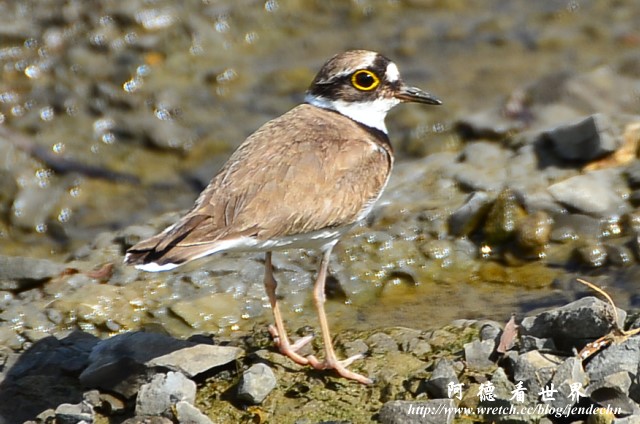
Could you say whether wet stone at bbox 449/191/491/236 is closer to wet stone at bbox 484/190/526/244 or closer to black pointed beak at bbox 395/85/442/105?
wet stone at bbox 484/190/526/244

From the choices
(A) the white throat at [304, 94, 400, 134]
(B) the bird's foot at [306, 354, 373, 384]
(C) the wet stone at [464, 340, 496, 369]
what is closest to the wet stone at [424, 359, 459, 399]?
(C) the wet stone at [464, 340, 496, 369]

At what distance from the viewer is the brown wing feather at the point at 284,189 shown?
5.38 metres

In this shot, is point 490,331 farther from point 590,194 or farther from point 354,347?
point 590,194

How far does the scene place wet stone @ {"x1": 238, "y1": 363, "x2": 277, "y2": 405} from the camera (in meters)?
5.39

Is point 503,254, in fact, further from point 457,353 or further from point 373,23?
point 373,23

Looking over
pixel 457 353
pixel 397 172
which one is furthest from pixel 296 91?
pixel 457 353

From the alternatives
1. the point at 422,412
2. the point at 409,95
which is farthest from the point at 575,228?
the point at 422,412

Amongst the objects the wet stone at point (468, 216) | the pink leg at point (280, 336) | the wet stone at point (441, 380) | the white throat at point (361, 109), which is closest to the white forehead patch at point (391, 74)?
the white throat at point (361, 109)

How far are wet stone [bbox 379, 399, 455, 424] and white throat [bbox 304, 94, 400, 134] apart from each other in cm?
222

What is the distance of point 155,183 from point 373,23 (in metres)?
3.64

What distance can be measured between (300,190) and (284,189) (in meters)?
0.09

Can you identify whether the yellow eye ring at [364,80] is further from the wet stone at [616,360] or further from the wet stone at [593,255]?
the wet stone at [616,360]

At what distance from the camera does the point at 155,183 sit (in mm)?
9672

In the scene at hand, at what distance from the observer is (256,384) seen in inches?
213
